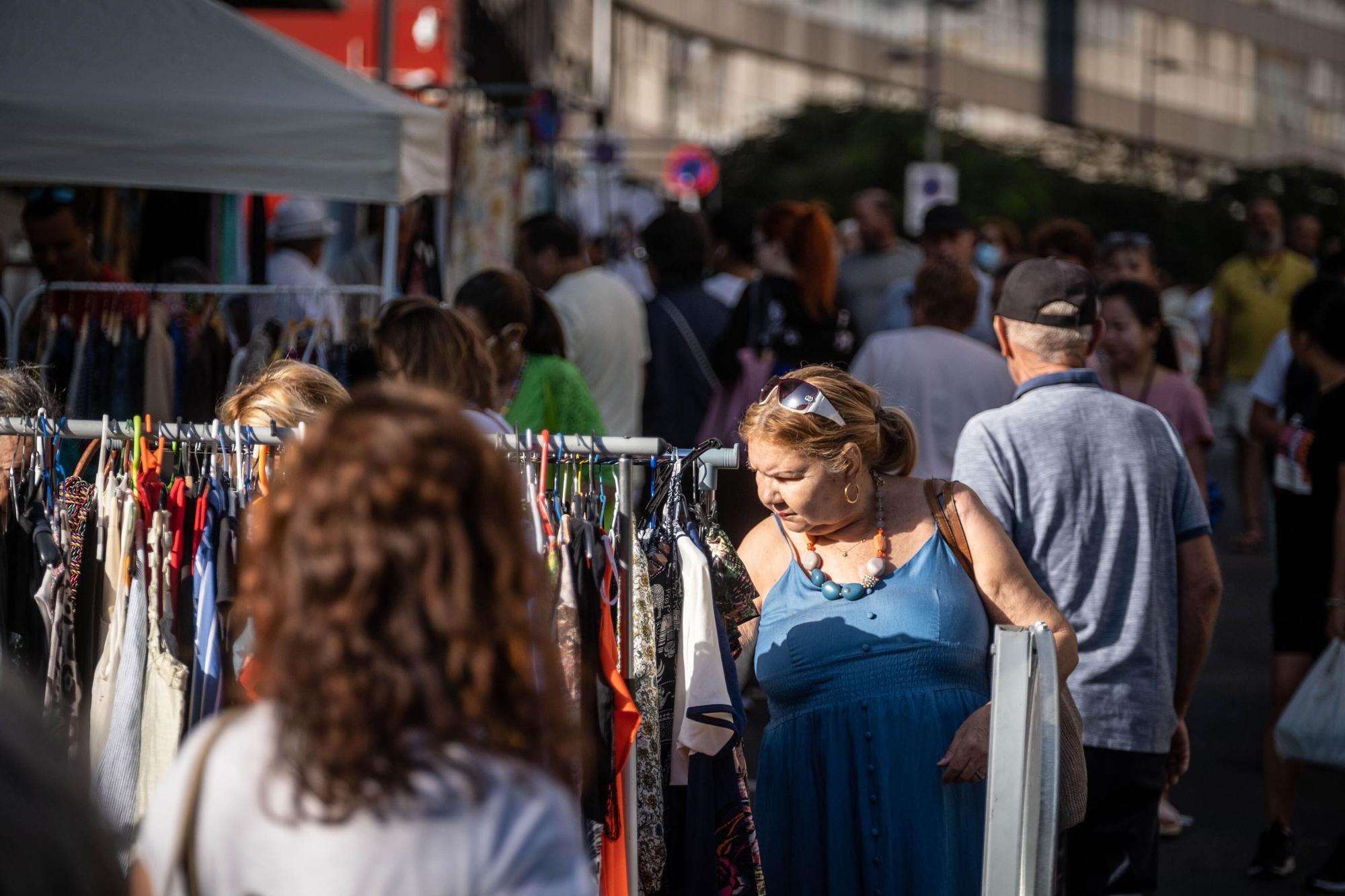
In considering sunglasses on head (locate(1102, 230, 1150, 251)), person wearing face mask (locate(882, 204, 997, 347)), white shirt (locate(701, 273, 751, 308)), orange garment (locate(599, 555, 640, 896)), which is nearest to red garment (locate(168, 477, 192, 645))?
orange garment (locate(599, 555, 640, 896))

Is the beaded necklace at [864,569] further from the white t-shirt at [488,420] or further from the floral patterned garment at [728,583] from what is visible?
the white t-shirt at [488,420]

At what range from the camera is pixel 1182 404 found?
546 cm

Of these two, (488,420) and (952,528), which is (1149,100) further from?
(952,528)

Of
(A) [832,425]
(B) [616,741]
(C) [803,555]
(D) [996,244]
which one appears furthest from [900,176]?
(B) [616,741]

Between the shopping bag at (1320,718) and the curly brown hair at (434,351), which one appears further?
the shopping bag at (1320,718)

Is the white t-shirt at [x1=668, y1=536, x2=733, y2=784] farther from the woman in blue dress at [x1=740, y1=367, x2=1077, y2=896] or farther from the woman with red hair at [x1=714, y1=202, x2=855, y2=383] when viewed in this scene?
the woman with red hair at [x1=714, y1=202, x2=855, y2=383]

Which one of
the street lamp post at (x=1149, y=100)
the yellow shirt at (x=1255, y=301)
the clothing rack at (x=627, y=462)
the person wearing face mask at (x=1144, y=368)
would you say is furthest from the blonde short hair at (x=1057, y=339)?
the street lamp post at (x=1149, y=100)

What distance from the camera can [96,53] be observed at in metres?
5.19

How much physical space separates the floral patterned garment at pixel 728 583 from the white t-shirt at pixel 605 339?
396 cm

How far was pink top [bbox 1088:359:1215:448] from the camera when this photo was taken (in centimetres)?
543

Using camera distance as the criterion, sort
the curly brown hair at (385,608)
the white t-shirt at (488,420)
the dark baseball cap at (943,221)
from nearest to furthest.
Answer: the curly brown hair at (385,608), the white t-shirt at (488,420), the dark baseball cap at (943,221)

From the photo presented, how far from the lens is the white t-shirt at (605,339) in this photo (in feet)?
22.9

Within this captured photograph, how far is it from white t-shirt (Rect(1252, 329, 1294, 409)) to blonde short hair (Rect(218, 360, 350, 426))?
5114mm

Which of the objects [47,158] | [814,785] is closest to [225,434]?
[814,785]
